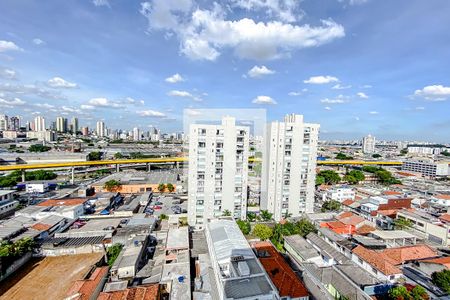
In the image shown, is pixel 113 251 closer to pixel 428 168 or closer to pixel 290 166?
pixel 290 166

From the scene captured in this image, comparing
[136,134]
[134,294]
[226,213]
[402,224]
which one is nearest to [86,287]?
[134,294]

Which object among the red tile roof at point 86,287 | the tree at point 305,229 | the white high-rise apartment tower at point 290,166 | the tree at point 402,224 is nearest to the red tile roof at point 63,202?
the red tile roof at point 86,287

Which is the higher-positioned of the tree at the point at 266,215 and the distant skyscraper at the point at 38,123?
the distant skyscraper at the point at 38,123

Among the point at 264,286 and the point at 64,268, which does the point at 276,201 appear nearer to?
the point at 264,286

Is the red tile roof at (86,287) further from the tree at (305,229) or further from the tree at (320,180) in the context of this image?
the tree at (320,180)

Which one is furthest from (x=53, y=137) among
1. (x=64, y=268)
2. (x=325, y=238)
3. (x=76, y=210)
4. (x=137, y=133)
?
(x=325, y=238)

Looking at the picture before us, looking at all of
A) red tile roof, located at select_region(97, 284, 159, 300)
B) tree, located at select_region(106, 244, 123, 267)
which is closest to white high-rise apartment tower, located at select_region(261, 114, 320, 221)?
tree, located at select_region(106, 244, 123, 267)

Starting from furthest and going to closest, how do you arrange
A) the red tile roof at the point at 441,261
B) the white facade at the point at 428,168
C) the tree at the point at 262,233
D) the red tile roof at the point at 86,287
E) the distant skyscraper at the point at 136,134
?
1. the distant skyscraper at the point at 136,134
2. the white facade at the point at 428,168
3. the tree at the point at 262,233
4. the red tile roof at the point at 441,261
5. the red tile roof at the point at 86,287
